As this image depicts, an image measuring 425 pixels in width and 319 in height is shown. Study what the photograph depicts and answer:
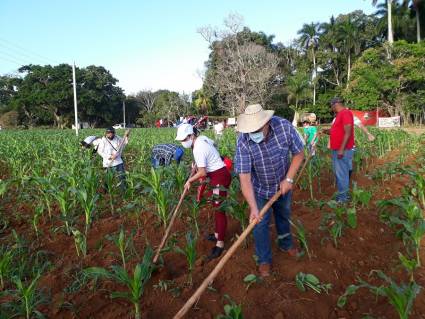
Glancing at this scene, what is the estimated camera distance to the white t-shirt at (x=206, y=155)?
3432 millimetres

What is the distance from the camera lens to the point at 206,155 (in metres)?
3.48

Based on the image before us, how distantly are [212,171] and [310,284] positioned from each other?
59.5 inches

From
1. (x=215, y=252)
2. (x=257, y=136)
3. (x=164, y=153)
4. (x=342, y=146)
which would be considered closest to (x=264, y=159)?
(x=257, y=136)

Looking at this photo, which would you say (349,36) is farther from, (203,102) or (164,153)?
(164,153)

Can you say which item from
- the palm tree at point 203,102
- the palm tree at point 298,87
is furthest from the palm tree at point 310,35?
the palm tree at point 203,102

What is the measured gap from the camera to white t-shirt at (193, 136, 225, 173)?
3.43 metres

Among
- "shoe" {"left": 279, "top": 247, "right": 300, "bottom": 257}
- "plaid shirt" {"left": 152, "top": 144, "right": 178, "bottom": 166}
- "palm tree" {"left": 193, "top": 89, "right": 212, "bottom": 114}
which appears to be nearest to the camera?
"shoe" {"left": 279, "top": 247, "right": 300, "bottom": 257}

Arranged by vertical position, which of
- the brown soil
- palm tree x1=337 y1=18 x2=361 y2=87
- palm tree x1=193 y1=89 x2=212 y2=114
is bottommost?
the brown soil

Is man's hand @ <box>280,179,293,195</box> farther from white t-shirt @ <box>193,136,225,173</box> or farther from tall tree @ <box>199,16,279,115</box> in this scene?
tall tree @ <box>199,16,279,115</box>

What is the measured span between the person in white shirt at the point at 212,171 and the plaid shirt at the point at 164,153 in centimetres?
208

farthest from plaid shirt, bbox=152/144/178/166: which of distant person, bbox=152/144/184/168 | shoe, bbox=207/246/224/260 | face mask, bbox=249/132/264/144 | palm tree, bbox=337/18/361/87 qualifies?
palm tree, bbox=337/18/361/87

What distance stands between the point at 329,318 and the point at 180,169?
2.69 meters

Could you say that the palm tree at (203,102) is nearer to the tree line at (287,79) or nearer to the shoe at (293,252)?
the tree line at (287,79)

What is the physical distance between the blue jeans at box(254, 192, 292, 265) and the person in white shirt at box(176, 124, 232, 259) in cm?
57
